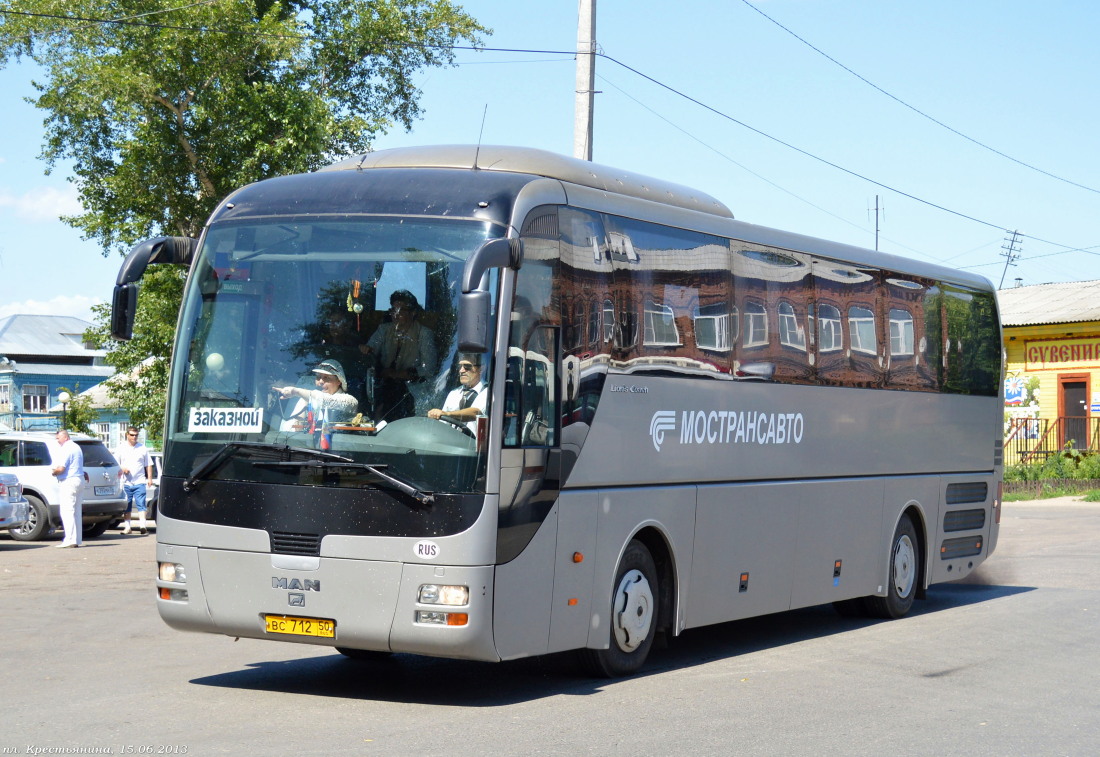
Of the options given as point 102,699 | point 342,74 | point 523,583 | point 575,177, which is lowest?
point 102,699

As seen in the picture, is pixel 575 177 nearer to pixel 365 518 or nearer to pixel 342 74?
pixel 365 518

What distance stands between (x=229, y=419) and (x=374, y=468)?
107 centimetres

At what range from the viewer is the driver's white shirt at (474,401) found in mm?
8375

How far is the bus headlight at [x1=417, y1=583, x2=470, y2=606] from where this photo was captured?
27.1 ft

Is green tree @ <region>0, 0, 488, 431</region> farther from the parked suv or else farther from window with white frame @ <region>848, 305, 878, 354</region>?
window with white frame @ <region>848, 305, 878, 354</region>

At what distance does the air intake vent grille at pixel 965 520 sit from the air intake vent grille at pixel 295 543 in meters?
8.98

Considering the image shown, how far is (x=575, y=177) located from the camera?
9.81 meters

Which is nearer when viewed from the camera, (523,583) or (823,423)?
(523,583)

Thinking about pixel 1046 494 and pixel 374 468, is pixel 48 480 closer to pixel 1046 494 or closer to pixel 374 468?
pixel 374 468

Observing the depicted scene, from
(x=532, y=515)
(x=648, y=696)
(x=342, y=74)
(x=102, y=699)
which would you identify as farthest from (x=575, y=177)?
(x=342, y=74)

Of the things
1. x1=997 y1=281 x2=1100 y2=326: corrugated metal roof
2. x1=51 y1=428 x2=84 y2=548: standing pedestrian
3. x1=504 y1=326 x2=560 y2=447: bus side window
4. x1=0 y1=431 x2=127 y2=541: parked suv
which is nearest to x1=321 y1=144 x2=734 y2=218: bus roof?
x1=504 y1=326 x2=560 y2=447: bus side window

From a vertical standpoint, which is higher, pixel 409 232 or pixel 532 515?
pixel 409 232

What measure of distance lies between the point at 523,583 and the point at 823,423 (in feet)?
16.1

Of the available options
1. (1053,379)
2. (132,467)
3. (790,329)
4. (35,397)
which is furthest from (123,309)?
(35,397)
